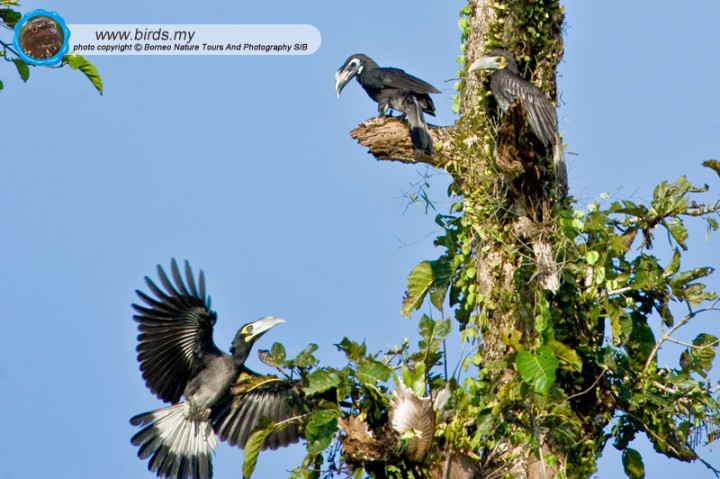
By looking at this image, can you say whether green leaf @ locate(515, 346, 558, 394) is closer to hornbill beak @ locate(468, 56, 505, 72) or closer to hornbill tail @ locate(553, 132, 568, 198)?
hornbill tail @ locate(553, 132, 568, 198)

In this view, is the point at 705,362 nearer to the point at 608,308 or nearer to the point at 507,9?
the point at 608,308

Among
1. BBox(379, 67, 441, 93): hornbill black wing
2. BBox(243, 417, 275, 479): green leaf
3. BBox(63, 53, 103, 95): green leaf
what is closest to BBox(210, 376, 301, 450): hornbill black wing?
A: BBox(243, 417, 275, 479): green leaf

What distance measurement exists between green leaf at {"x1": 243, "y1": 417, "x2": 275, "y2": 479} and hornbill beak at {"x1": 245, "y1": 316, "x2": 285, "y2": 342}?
1.37 m

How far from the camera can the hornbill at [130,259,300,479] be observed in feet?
23.7

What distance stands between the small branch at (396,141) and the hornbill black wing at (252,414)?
1.59m

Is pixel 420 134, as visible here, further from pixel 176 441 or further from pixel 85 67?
pixel 85 67

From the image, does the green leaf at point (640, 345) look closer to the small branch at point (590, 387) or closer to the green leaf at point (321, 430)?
the small branch at point (590, 387)

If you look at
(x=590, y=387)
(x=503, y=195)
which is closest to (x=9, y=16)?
(x=503, y=195)

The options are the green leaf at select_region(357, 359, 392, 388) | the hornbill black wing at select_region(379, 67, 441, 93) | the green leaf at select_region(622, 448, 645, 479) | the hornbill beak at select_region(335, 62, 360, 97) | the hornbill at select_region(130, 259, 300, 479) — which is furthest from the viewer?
the hornbill beak at select_region(335, 62, 360, 97)

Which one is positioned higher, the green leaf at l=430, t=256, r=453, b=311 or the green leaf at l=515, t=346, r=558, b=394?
the green leaf at l=430, t=256, r=453, b=311

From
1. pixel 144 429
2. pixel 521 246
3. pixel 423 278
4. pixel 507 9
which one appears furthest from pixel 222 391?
pixel 507 9

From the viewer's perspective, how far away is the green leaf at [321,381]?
19.1ft

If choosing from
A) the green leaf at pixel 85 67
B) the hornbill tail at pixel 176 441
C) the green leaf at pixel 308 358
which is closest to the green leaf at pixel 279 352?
the green leaf at pixel 308 358

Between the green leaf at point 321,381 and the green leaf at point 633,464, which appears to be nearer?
the green leaf at point 321,381
